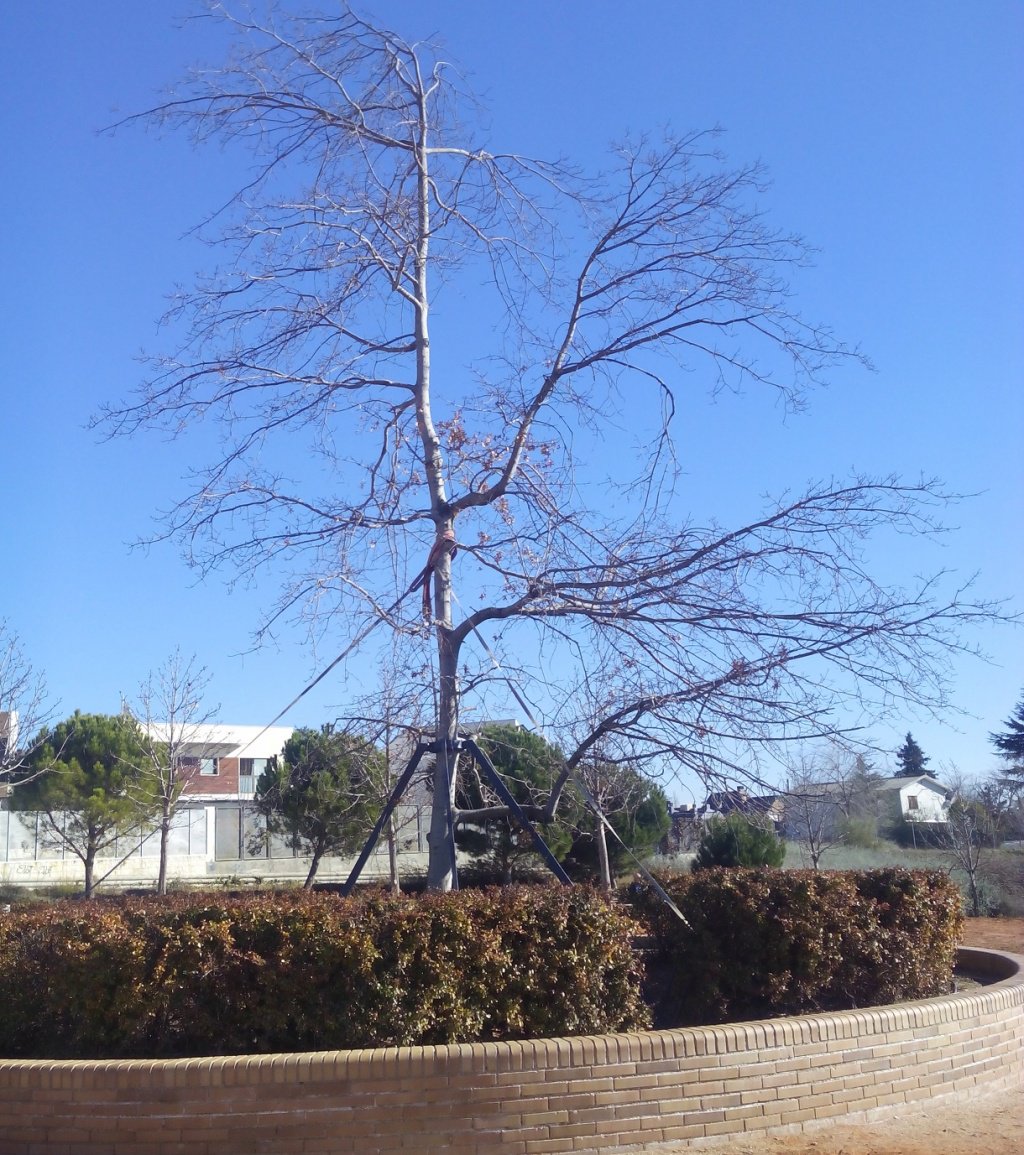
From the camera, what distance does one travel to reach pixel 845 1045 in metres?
6.89

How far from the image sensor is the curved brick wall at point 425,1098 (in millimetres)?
5863

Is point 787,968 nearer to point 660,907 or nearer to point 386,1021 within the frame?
point 660,907

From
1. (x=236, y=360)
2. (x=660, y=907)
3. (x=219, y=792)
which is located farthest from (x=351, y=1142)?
(x=219, y=792)

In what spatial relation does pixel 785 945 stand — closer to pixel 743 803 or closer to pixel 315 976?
pixel 743 803

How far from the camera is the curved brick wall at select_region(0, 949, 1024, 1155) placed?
5.86 metres

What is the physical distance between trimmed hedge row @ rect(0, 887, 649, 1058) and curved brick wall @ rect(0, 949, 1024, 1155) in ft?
1.04

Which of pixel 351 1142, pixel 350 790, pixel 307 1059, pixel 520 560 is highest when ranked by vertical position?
pixel 520 560

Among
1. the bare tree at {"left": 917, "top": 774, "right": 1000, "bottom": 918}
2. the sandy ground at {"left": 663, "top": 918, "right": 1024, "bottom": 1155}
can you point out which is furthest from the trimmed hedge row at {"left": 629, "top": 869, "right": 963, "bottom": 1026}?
the bare tree at {"left": 917, "top": 774, "right": 1000, "bottom": 918}

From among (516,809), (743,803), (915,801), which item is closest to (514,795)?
(516,809)

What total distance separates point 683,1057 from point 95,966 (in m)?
3.39

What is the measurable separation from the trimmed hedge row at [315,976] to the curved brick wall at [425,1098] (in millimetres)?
317

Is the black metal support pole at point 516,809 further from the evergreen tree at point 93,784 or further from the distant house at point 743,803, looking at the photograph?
the evergreen tree at point 93,784

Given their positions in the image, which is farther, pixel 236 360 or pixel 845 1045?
pixel 236 360

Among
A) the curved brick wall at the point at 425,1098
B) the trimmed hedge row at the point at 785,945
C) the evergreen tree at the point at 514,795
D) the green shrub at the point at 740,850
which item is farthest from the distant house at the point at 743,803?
the green shrub at the point at 740,850
